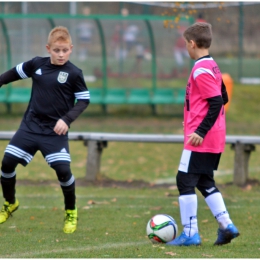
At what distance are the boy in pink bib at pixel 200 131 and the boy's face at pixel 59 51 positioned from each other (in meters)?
1.23

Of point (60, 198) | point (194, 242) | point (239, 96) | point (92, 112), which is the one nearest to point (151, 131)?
point (92, 112)

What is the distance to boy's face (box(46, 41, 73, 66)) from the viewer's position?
19.8 feet

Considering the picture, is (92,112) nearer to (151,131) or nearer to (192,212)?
(151,131)

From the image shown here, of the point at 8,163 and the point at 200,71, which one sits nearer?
the point at 200,71

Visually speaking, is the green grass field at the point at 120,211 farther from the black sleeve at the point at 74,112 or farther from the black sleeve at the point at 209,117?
the black sleeve at the point at 74,112

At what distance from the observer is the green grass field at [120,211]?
17.5ft

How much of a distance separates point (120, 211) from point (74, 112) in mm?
1889

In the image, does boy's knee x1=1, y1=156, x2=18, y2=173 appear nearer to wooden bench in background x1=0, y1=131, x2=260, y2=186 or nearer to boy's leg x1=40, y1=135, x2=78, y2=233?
boy's leg x1=40, y1=135, x2=78, y2=233

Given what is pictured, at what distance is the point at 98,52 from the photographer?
20.5 meters

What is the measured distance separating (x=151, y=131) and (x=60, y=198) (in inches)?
335

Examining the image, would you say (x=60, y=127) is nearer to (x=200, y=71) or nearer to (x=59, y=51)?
(x=59, y=51)

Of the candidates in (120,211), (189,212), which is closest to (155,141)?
(120,211)

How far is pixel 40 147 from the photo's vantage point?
6117 millimetres

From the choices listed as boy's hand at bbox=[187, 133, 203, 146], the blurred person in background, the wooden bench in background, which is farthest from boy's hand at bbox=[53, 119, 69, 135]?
the blurred person in background
